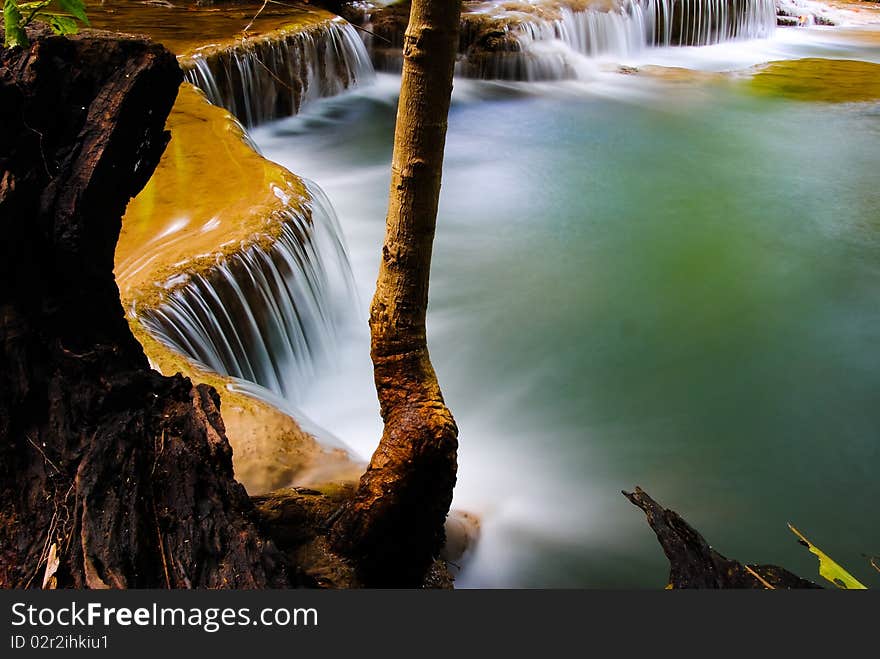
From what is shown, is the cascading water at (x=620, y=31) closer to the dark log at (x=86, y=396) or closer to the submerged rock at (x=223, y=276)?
the submerged rock at (x=223, y=276)

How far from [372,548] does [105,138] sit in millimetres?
1346

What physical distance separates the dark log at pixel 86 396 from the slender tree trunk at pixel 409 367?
1.71 ft

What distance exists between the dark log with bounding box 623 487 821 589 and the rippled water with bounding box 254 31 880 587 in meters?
1.27

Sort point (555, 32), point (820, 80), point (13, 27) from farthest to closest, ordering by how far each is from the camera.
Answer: point (555, 32), point (820, 80), point (13, 27)

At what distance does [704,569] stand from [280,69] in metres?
8.43

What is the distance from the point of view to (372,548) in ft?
7.29

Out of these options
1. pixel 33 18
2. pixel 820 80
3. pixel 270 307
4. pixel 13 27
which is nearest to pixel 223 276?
pixel 270 307

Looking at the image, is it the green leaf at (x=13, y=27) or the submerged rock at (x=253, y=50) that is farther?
the submerged rock at (x=253, y=50)

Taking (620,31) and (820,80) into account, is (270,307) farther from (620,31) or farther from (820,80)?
(620,31)

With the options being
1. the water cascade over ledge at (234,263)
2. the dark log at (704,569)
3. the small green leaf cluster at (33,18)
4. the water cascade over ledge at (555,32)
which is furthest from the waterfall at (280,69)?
the dark log at (704,569)

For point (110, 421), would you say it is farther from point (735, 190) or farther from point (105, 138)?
point (735, 190)

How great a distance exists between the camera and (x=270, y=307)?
4.22 meters

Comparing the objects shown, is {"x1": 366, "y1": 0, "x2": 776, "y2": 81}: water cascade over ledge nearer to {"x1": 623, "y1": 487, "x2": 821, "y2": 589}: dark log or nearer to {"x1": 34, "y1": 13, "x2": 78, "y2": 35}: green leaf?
{"x1": 34, "y1": 13, "x2": 78, "y2": 35}: green leaf

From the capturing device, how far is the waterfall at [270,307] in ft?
12.0
